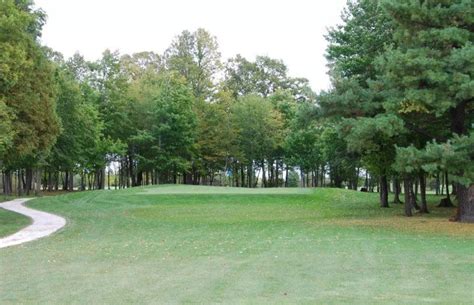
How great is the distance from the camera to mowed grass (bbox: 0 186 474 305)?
24.7 feet

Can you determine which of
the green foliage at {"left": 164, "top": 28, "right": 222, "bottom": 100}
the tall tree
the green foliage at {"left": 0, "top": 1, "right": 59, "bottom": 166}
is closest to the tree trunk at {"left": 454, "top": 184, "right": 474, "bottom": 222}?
the tall tree

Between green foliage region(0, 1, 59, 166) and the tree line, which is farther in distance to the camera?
green foliage region(0, 1, 59, 166)

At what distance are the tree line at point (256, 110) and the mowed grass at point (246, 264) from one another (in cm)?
365

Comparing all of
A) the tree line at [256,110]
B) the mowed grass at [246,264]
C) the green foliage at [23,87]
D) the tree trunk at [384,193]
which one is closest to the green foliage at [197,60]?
the tree line at [256,110]

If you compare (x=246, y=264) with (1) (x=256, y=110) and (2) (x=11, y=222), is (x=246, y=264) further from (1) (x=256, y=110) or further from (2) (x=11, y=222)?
(1) (x=256, y=110)

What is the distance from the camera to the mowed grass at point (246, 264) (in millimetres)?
7527

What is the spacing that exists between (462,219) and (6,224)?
16392mm

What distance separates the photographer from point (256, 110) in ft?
194

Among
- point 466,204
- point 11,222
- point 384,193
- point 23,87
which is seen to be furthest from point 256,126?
point 466,204

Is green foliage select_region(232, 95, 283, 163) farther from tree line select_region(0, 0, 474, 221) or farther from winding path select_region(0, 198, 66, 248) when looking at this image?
winding path select_region(0, 198, 66, 248)

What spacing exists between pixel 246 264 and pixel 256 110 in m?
49.2

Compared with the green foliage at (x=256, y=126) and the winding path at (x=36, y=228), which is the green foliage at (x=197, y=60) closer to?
the green foliage at (x=256, y=126)

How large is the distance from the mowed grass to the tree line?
3.65 meters

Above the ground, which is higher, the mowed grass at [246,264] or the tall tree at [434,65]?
the tall tree at [434,65]
